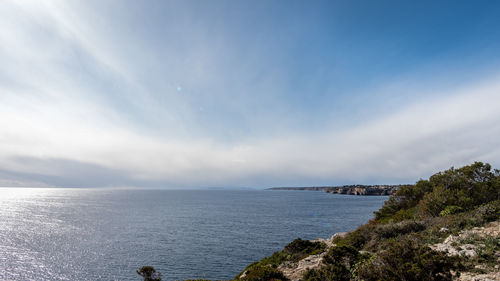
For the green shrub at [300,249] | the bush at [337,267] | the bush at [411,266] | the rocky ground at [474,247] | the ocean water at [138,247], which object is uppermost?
the bush at [411,266]

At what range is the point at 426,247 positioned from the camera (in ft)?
39.2

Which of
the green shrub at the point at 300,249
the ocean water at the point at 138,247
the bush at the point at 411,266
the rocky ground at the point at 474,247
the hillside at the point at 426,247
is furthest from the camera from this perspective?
the ocean water at the point at 138,247

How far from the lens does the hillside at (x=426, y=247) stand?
451 inches

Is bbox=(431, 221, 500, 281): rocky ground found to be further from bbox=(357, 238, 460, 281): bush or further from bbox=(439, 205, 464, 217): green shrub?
bbox=(439, 205, 464, 217): green shrub

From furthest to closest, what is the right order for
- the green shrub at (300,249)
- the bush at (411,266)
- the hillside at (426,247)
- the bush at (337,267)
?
the green shrub at (300,249) < the bush at (337,267) < the hillside at (426,247) < the bush at (411,266)

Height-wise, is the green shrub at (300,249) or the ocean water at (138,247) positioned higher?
the green shrub at (300,249)

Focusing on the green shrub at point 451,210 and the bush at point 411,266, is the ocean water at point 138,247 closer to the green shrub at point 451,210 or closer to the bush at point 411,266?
the bush at point 411,266

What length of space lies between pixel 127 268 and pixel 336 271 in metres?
35.8

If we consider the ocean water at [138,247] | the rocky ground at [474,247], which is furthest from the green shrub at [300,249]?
the rocky ground at [474,247]

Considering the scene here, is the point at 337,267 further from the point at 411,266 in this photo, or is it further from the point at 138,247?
the point at 138,247

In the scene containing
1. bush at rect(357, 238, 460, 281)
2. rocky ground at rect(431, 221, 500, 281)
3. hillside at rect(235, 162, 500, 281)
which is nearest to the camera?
bush at rect(357, 238, 460, 281)

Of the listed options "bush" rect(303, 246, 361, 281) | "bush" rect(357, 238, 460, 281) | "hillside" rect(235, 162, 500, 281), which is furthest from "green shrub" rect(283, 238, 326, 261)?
"bush" rect(357, 238, 460, 281)

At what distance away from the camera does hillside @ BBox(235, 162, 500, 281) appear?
451 inches

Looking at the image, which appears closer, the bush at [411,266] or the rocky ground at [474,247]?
the bush at [411,266]
